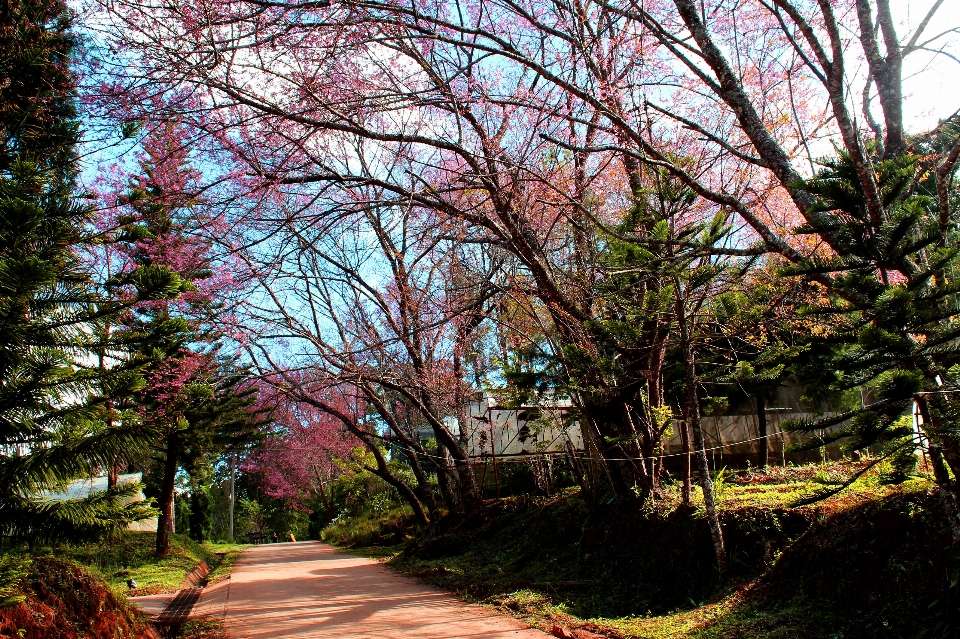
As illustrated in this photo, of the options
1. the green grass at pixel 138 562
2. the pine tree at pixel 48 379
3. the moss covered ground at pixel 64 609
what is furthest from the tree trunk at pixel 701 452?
the green grass at pixel 138 562

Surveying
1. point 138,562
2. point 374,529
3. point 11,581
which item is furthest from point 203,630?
point 374,529

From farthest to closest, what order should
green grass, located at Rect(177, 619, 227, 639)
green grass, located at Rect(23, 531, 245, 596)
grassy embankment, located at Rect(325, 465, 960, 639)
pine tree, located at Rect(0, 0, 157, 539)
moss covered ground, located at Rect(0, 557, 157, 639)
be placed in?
green grass, located at Rect(23, 531, 245, 596)
green grass, located at Rect(177, 619, 227, 639)
pine tree, located at Rect(0, 0, 157, 539)
grassy embankment, located at Rect(325, 465, 960, 639)
moss covered ground, located at Rect(0, 557, 157, 639)

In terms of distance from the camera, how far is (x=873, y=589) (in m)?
4.39

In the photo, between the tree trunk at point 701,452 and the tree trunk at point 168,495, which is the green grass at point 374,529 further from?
the tree trunk at point 701,452

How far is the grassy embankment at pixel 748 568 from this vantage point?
165 inches

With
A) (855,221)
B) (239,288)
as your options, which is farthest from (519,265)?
(855,221)

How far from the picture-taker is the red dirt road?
18.1 feet

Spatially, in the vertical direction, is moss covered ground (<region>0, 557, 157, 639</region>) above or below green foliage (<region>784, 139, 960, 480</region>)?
below

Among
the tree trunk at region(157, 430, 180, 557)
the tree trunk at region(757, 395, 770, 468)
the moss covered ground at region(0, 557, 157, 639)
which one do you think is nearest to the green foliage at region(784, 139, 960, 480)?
the moss covered ground at region(0, 557, 157, 639)

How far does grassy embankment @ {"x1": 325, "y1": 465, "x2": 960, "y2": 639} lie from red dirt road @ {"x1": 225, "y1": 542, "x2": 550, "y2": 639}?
0.42 meters

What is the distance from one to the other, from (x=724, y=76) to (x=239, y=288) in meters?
6.95

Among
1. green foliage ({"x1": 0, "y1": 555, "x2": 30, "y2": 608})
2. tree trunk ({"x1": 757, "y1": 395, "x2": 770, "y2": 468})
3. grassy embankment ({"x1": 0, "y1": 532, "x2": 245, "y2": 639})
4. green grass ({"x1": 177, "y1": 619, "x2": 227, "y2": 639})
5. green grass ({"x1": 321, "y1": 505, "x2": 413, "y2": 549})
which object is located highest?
tree trunk ({"x1": 757, "y1": 395, "x2": 770, "y2": 468})

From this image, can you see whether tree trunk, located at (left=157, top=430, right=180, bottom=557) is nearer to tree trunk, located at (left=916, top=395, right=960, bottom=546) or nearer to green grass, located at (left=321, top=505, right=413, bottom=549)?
green grass, located at (left=321, top=505, right=413, bottom=549)

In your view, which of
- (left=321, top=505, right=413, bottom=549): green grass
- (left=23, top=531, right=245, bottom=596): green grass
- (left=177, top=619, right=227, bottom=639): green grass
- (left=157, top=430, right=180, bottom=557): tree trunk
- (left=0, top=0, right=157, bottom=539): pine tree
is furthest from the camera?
(left=321, top=505, right=413, bottom=549): green grass
